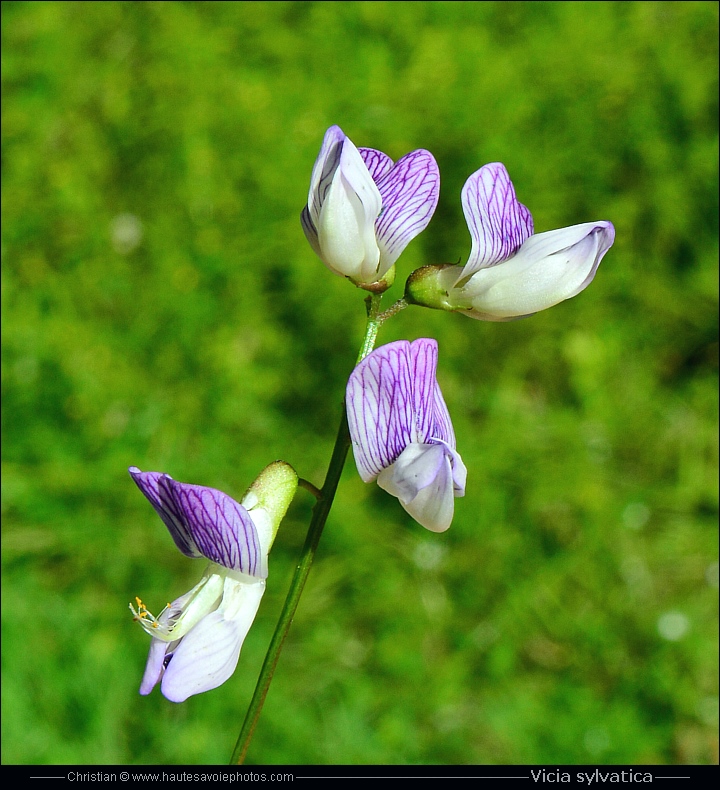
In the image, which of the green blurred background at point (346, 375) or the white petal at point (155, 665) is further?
the green blurred background at point (346, 375)

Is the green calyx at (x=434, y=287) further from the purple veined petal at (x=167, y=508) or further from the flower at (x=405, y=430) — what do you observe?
the purple veined petal at (x=167, y=508)

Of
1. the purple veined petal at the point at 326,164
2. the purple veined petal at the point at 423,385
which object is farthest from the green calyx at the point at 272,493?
the purple veined petal at the point at 326,164

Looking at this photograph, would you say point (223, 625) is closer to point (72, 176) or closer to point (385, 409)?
point (385, 409)

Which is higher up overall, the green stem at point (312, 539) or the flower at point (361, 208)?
the flower at point (361, 208)

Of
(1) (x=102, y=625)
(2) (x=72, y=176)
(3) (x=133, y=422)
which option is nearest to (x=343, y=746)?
(1) (x=102, y=625)

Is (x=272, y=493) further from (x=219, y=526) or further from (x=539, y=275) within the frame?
(x=539, y=275)

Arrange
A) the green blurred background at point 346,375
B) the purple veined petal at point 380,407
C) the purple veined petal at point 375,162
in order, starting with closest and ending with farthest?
the purple veined petal at point 380,407, the purple veined petal at point 375,162, the green blurred background at point 346,375
